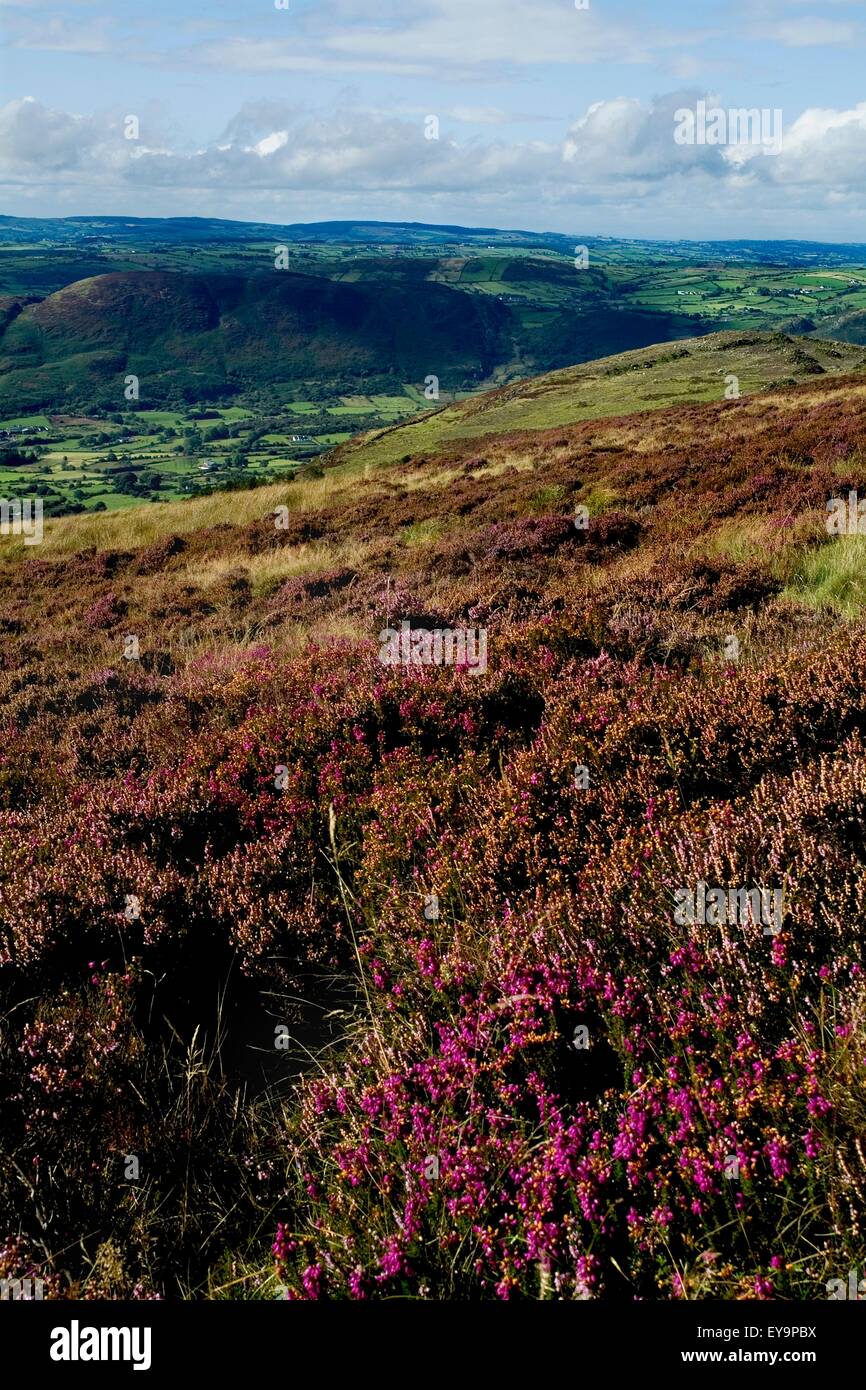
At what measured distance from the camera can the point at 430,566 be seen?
12.3 m

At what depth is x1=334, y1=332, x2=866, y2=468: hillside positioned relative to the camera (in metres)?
40.7

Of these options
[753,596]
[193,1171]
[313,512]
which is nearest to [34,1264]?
[193,1171]

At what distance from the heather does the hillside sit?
31740 millimetres

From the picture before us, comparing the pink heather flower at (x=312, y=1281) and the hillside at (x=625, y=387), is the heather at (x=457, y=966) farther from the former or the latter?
the hillside at (x=625, y=387)

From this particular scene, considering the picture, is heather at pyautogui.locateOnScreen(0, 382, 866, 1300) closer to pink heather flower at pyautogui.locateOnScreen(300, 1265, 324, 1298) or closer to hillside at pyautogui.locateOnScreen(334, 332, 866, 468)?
pink heather flower at pyautogui.locateOnScreen(300, 1265, 324, 1298)

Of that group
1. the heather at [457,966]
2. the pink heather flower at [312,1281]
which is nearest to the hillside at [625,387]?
the heather at [457,966]

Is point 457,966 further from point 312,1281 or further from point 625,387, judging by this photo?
point 625,387

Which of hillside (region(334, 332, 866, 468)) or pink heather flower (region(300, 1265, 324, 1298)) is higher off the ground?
hillside (region(334, 332, 866, 468))

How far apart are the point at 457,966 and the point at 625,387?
1999 inches

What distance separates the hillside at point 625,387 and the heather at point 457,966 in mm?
31740

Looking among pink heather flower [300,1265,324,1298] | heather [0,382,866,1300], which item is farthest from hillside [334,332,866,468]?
pink heather flower [300,1265,324,1298]

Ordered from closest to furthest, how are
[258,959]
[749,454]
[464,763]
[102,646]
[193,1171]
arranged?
1. [193,1171]
2. [258,959]
3. [464,763]
4. [102,646]
5. [749,454]

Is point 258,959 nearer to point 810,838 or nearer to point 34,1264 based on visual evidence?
point 34,1264
